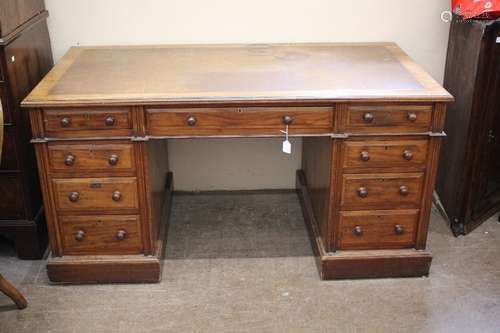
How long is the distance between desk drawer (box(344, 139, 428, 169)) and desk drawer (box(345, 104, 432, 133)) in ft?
0.16

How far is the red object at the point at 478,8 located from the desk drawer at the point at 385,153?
24.7 inches

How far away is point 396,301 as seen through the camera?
2.23m

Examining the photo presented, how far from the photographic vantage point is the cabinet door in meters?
2.35

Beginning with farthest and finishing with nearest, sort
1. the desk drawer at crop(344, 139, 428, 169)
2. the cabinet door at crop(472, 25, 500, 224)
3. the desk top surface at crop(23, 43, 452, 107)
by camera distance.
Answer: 1. the cabinet door at crop(472, 25, 500, 224)
2. the desk drawer at crop(344, 139, 428, 169)
3. the desk top surface at crop(23, 43, 452, 107)

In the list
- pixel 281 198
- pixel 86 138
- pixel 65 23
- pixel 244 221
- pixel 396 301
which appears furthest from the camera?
pixel 281 198

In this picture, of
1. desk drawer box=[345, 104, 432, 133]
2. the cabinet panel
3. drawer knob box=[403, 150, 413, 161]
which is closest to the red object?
desk drawer box=[345, 104, 432, 133]

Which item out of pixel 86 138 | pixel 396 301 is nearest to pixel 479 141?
pixel 396 301

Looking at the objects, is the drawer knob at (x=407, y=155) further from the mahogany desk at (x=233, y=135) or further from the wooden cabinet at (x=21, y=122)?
the wooden cabinet at (x=21, y=122)

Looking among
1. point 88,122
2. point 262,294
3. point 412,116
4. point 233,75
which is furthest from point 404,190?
point 88,122

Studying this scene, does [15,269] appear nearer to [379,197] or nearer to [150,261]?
[150,261]

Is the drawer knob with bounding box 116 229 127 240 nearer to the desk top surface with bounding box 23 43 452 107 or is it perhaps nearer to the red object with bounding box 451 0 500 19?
the desk top surface with bounding box 23 43 452 107

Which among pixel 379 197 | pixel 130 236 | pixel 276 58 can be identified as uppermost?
pixel 276 58

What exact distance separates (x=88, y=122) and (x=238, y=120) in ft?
1.73

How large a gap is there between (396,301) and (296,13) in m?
1.31
